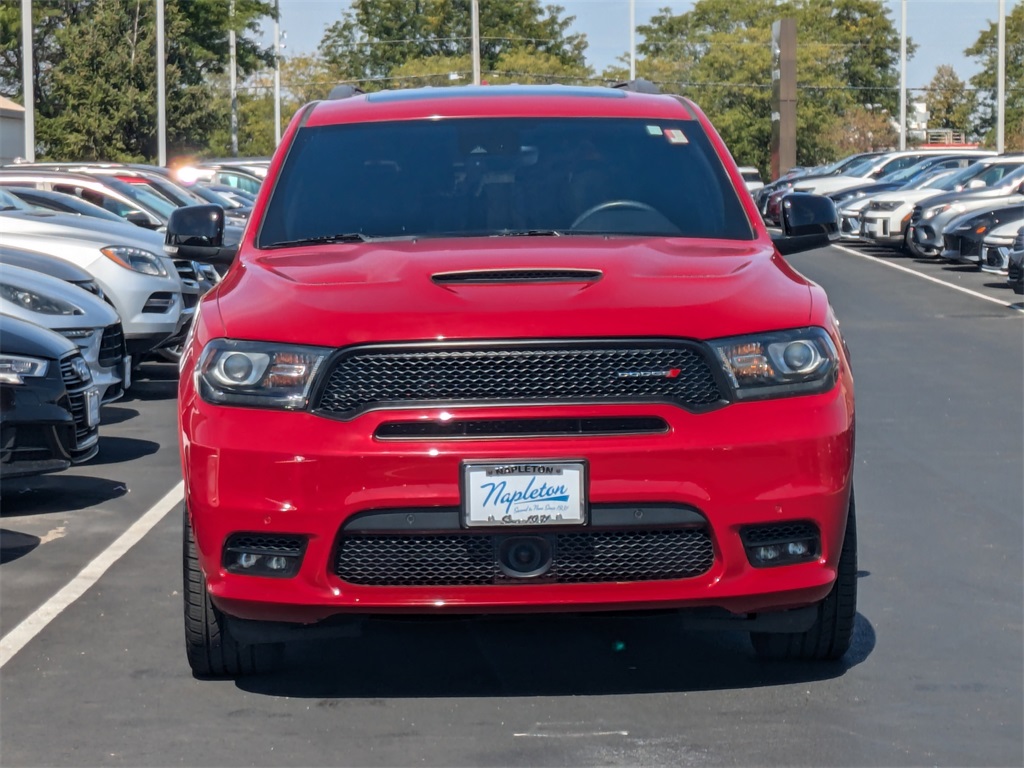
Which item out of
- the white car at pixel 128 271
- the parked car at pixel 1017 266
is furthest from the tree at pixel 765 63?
the white car at pixel 128 271

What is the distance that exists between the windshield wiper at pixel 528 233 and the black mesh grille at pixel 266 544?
141 centimetres

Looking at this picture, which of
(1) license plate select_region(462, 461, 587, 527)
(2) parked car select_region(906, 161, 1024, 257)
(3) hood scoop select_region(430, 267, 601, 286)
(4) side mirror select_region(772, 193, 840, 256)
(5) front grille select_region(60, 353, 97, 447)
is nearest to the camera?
(1) license plate select_region(462, 461, 587, 527)

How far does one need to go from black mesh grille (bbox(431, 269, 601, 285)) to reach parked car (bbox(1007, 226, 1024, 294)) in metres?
14.8

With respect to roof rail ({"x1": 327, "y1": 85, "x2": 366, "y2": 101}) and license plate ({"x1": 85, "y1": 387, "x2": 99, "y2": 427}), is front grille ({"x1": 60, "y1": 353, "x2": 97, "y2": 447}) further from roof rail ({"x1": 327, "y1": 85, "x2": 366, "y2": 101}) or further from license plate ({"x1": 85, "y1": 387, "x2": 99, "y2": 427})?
roof rail ({"x1": 327, "y1": 85, "x2": 366, "y2": 101})

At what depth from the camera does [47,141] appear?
66.5 m

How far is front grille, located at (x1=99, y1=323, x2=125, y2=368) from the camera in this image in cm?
1102

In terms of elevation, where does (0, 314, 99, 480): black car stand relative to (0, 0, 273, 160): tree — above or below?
below

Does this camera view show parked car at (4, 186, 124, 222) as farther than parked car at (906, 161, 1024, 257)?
No

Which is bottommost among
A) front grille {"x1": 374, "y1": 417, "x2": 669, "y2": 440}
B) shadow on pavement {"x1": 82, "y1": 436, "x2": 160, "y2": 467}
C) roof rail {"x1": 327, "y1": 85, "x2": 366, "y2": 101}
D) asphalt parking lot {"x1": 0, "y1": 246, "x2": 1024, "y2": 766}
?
asphalt parking lot {"x1": 0, "y1": 246, "x2": 1024, "y2": 766}

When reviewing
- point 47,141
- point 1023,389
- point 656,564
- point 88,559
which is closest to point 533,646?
point 656,564

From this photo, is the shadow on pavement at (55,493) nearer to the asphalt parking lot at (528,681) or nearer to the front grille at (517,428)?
the asphalt parking lot at (528,681)

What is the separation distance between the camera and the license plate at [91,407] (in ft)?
29.0

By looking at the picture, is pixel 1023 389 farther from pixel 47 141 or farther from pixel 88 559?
pixel 47 141

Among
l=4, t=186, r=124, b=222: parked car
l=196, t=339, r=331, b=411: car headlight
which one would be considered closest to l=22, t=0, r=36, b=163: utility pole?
l=4, t=186, r=124, b=222: parked car
